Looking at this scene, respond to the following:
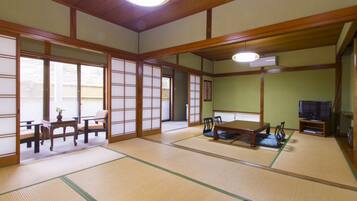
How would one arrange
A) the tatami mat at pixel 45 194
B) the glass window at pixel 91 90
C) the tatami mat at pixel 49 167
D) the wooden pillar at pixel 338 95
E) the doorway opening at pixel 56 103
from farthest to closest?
1. the glass window at pixel 91 90
2. the wooden pillar at pixel 338 95
3. the doorway opening at pixel 56 103
4. the tatami mat at pixel 49 167
5. the tatami mat at pixel 45 194

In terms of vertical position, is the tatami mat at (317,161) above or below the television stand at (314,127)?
below

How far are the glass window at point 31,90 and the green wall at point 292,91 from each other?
23.1 feet

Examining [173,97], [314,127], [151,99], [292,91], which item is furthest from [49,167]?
[292,91]

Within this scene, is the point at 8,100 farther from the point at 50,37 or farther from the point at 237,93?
the point at 237,93

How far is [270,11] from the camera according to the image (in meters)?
2.75

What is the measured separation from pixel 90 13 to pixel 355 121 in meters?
5.13

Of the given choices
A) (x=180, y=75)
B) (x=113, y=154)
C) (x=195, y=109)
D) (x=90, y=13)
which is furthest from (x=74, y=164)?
(x=180, y=75)

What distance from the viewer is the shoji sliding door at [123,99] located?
14.4 feet

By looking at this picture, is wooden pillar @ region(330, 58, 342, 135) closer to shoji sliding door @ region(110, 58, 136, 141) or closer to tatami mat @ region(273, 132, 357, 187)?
A: tatami mat @ region(273, 132, 357, 187)

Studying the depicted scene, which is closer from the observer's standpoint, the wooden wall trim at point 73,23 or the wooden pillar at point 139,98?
the wooden wall trim at point 73,23

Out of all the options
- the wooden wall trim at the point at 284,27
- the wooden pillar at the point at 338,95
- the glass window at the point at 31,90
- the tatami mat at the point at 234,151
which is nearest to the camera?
the wooden wall trim at the point at 284,27

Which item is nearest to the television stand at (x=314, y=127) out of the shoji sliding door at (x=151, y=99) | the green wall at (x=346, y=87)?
the green wall at (x=346, y=87)

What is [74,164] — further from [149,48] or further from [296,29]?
[296,29]

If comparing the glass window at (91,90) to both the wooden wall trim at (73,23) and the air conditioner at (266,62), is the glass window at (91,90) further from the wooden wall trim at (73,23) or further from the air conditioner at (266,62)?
the air conditioner at (266,62)
